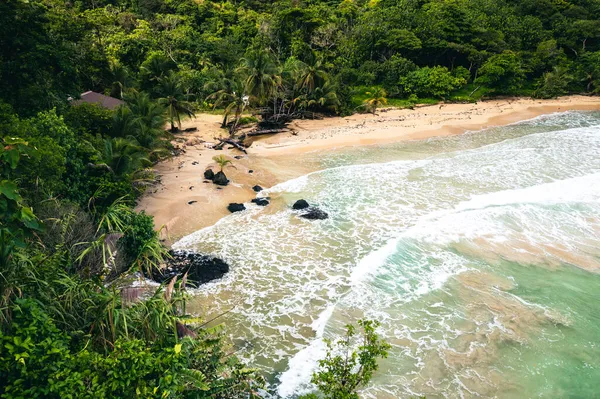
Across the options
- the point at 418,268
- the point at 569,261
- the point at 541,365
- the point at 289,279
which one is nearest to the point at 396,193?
the point at 418,268

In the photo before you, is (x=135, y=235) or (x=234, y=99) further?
(x=234, y=99)

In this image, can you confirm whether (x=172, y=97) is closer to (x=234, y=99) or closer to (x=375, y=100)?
(x=234, y=99)

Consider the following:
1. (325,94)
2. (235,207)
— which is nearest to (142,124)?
(235,207)

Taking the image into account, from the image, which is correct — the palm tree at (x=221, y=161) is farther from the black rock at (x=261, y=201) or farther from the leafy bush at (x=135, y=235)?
the leafy bush at (x=135, y=235)

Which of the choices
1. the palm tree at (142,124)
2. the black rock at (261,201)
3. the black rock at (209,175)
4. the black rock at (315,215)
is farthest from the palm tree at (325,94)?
the black rock at (315,215)

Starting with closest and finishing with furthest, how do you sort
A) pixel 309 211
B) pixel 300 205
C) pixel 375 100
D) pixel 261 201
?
pixel 309 211, pixel 300 205, pixel 261 201, pixel 375 100

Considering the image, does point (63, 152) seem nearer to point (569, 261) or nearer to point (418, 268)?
point (418, 268)

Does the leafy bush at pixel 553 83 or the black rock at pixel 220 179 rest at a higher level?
the leafy bush at pixel 553 83
